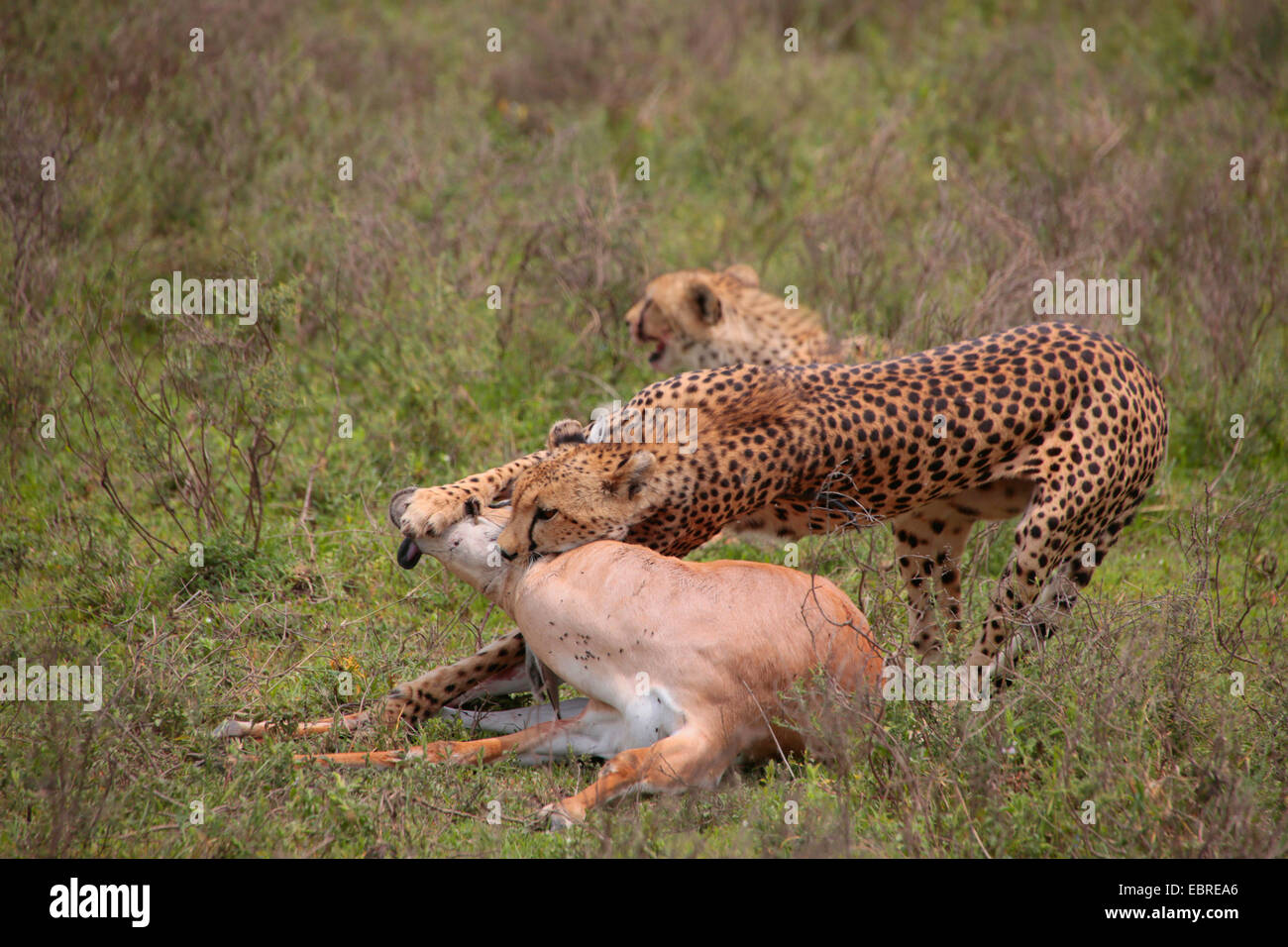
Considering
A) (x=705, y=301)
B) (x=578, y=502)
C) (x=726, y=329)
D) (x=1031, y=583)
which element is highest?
(x=705, y=301)

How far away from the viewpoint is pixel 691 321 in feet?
20.7

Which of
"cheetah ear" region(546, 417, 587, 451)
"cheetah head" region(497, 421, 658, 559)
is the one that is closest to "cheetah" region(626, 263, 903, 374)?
"cheetah ear" region(546, 417, 587, 451)

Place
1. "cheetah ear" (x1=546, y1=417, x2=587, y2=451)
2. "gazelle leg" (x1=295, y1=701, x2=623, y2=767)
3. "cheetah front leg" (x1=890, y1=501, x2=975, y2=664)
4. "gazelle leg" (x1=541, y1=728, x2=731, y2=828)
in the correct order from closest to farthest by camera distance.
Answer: "gazelle leg" (x1=541, y1=728, x2=731, y2=828) < "gazelle leg" (x1=295, y1=701, x2=623, y2=767) < "cheetah ear" (x1=546, y1=417, x2=587, y2=451) < "cheetah front leg" (x1=890, y1=501, x2=975, y2=664)

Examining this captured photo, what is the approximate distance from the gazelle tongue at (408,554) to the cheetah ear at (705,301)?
2.34 metres

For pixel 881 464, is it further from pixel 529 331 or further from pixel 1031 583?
pixel 529 331

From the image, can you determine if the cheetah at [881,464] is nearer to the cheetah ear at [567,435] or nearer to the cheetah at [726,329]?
the cheetah ear at [567,435]

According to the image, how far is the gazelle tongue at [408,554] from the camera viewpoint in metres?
4.34

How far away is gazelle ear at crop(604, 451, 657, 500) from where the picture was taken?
412 cm

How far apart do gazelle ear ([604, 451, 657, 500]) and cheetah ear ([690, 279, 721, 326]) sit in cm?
215

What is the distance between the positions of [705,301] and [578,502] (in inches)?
90.7

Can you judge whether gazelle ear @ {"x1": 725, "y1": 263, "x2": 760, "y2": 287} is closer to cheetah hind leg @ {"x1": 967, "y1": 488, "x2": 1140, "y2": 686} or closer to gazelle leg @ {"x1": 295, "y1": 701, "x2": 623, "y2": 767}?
cheetah hind leg @ {"x1": 967, "y1": 488, "x2": 1140, "y2": 686}

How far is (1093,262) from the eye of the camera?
719 centimetres

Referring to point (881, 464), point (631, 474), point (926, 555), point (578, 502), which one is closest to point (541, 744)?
point (578, 502)

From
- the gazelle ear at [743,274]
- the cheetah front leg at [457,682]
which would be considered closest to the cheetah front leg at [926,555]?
the cheetah front leg at [457,682]
